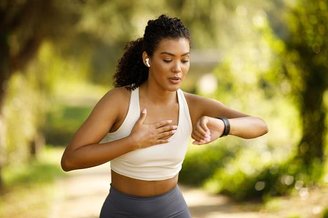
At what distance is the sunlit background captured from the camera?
9.38m

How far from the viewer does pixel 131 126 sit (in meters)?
2.96

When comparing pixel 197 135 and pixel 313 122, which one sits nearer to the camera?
pixel 197 135

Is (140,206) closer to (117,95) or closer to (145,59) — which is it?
(117,95)

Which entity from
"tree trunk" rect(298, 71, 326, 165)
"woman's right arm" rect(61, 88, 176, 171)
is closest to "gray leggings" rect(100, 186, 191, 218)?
"woman's right arm" rect(61, 88, 176, 171)

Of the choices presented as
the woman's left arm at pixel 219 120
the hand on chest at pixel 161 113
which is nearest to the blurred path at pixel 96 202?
Answer: the woman's left arm at pixel 219 120

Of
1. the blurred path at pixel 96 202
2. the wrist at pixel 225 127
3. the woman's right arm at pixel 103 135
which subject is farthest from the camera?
the blurred path at pixel 96 202

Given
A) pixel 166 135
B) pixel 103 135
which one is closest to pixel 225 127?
pixel 166 135

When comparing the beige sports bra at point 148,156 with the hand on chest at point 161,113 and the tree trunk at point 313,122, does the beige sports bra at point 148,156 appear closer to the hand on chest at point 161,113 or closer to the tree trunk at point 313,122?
the hand on chest at point 161,113

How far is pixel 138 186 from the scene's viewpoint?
301 cm

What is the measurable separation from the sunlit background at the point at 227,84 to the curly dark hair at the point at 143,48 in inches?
156

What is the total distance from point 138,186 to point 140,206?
9cm

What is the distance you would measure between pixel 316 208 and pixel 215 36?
5.56 m

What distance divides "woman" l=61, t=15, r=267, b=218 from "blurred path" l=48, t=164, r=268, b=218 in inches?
209

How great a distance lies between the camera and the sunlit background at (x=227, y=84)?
369 inches
